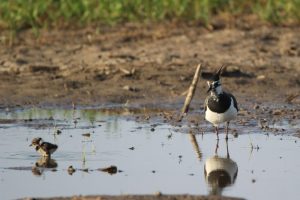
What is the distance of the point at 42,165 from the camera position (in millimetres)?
9258

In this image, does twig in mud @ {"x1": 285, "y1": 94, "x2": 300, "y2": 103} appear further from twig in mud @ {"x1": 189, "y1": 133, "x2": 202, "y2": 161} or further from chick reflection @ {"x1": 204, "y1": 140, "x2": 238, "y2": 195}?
chick reflection @ {"x1": 204, "y1": 140, "x2": 238, "y2": 195}

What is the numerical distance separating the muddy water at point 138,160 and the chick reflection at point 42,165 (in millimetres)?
12

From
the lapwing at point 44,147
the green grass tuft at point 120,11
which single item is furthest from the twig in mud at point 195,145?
the green grass tuft at point 120,11

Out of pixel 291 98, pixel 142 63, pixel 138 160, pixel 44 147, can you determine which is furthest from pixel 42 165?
pixel 142 63

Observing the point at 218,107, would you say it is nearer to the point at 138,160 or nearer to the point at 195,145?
the point at 195,145

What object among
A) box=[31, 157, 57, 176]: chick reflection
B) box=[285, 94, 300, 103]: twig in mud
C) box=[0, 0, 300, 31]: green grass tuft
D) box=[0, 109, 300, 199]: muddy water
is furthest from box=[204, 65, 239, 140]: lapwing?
box=[0, 0, 300, 31]: green grass tuft

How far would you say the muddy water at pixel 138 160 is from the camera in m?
8.31

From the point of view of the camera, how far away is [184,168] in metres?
9.16

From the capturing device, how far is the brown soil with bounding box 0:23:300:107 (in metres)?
13.5

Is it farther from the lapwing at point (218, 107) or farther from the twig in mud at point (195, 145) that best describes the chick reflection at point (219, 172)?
the lapwing at point (218, 107)

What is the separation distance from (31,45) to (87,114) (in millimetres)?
3101

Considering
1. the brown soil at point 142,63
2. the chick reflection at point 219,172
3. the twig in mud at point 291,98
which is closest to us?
the chick reflection at point 219,172

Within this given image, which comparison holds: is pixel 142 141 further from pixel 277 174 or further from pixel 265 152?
pixel 277 174

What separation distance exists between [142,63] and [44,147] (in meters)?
5.17
